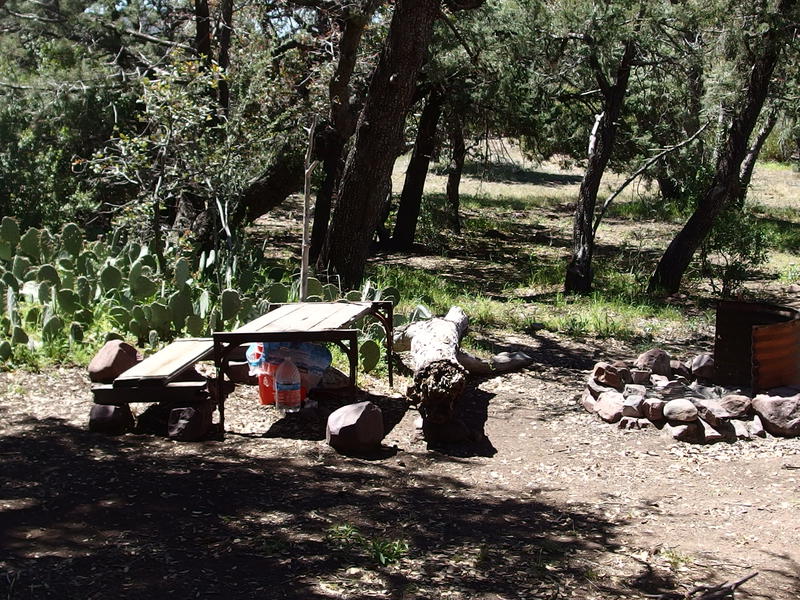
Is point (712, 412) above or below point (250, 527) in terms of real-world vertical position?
above

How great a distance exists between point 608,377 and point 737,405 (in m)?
0.88

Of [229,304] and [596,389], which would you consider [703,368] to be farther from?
[229,304]

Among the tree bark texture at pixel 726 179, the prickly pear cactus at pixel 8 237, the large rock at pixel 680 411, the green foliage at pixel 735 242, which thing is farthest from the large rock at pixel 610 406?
the tree bark texture at pixel 726 179

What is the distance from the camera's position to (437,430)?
5816mm

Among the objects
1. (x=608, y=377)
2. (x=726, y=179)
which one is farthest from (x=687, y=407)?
(x=726, y=179)

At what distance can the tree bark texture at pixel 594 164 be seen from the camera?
457 inches

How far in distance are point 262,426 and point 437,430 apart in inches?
42.5

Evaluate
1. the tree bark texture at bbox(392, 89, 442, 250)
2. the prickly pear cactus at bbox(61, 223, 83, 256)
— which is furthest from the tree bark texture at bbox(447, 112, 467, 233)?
the prickly pear cactus at bbox(61, 223, 83, 256)

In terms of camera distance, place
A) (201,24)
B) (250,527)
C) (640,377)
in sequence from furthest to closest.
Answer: (201,24) → (640,377) → (250,527)

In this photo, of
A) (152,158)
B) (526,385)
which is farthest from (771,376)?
(152,158)

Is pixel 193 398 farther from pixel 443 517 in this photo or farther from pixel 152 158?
pixel 152 158

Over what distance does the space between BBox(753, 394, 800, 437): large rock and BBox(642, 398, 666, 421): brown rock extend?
599mm

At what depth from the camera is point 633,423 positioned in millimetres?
6207

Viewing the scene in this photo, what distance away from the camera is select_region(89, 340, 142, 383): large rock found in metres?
5.86
